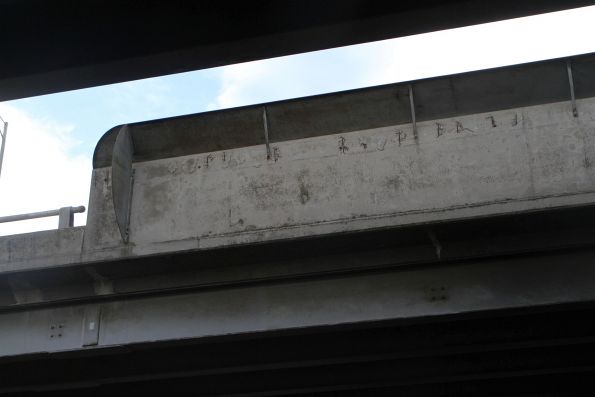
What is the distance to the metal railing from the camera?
37.8 feet

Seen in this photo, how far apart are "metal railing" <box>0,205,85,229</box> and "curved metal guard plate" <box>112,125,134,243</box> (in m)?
0.85

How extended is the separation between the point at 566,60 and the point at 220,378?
789 centimetres

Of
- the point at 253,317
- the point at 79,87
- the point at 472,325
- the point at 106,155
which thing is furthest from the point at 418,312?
the point at 79,87

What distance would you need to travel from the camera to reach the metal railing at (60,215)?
11508 mm

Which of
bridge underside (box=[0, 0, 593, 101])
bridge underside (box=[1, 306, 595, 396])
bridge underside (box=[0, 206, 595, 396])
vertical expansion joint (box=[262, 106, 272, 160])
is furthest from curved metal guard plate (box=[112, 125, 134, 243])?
bridge underside (box=[0, 0, 593, 101])

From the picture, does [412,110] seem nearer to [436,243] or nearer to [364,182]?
[364,182]

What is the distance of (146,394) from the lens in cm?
1384

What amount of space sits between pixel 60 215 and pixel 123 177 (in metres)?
1.27

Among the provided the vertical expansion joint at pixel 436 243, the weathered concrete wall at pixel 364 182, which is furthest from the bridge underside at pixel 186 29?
the weathered concrete wall at pixel 364 182

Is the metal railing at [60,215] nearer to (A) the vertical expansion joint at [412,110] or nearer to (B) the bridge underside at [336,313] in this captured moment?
(B) the bridge underside at [336,313]

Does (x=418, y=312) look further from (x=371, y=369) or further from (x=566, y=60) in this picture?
(x=566, y=60)

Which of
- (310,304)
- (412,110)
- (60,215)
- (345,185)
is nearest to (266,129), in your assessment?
(345,185)

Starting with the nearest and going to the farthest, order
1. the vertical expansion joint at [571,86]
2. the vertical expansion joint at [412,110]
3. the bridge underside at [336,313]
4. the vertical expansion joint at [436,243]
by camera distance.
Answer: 1. the vertical expansion joint at [436,243]
2. the bridge underside at [336,313]
3. the vertical expansion joint at [571,86]
4. the vertical expansion joint at [412,110]

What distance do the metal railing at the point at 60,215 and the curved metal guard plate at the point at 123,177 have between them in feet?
2.80
